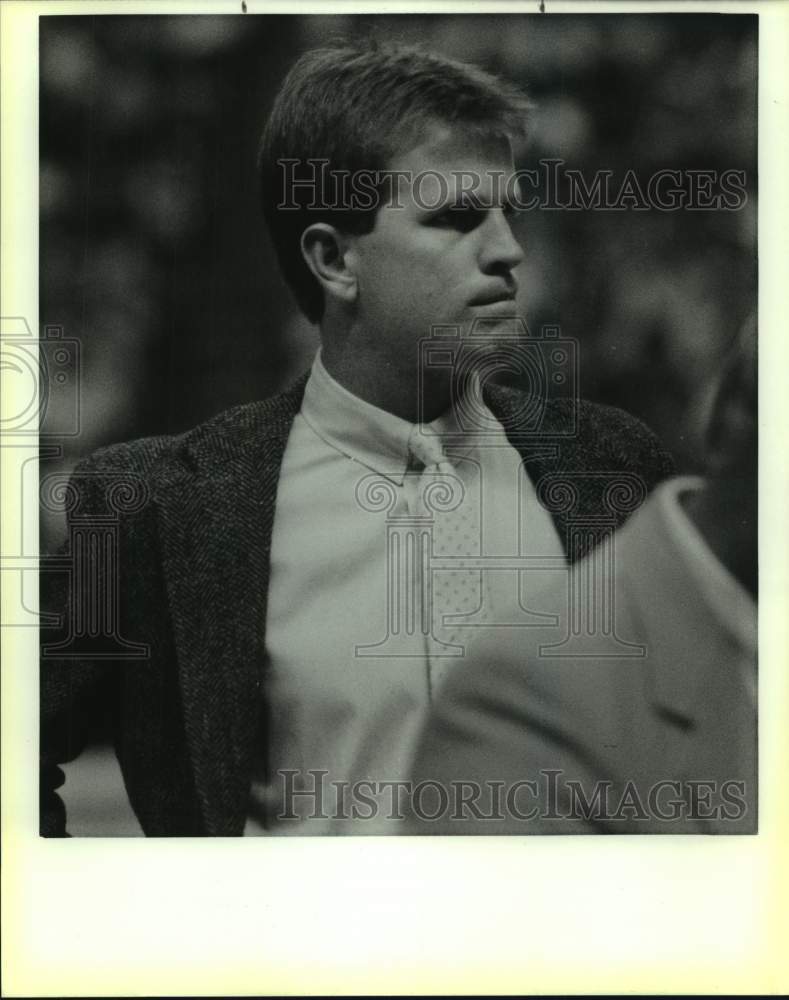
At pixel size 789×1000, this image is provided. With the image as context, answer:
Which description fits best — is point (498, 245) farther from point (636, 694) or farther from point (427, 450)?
point (636, 694)

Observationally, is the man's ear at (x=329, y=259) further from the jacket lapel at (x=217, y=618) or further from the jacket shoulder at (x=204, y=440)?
the jacket lapel at (x=217, y=618)

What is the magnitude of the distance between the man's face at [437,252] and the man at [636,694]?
69 centimetres

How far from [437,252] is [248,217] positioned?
1.67ft

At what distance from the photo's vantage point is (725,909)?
305 centimetres

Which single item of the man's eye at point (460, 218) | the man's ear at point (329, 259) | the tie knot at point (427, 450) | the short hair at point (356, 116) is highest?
the short hair at point (356, 116)

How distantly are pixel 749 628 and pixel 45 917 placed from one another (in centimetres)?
203

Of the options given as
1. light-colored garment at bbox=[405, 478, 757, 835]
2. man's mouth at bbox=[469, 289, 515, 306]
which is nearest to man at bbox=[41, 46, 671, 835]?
man's mouth at bbox=[469, 289, 515, 306]

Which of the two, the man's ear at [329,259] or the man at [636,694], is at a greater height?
the man's ear at [329,259]

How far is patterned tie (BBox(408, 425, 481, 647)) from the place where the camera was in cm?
302

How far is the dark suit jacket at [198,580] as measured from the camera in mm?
3012

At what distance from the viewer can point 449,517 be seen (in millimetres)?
3037

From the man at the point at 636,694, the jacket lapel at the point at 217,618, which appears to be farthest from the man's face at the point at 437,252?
the man at the point at 636,694

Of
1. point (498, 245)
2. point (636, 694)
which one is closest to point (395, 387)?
point (498, 245)

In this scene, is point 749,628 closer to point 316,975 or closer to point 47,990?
point 316,975
